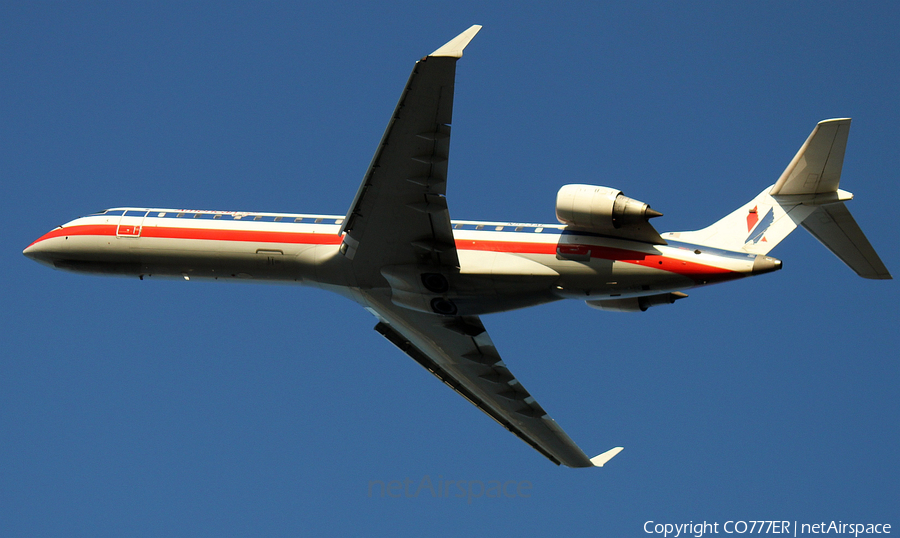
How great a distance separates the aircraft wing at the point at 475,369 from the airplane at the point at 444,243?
5.6 inches

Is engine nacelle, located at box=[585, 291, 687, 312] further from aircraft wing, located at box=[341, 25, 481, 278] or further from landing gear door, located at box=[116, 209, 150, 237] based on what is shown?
landing gear door, located at box=[116, 209, 150, 237]

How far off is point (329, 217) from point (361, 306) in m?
3.52

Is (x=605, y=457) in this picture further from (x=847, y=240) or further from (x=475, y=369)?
(x=847, y=240)

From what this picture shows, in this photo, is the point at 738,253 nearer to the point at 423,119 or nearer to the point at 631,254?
the point at 631,254

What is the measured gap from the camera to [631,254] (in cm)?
2630

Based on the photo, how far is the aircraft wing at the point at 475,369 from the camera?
30.2 meters

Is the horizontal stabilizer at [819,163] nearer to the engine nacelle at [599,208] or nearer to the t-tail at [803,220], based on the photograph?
the t-tail at [803,220]

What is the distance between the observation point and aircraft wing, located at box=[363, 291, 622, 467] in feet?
99.0

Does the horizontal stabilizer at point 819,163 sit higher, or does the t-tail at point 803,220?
the horizontal stabilizer at point 819,163

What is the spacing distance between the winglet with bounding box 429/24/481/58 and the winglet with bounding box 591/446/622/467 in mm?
17993

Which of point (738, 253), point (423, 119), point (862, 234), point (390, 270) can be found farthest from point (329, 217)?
point (862, 234)

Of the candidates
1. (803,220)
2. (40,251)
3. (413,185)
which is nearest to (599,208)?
(413,185)

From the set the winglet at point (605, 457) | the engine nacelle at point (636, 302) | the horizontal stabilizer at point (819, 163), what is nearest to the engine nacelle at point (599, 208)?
the engine nacelle at point (636, 302)

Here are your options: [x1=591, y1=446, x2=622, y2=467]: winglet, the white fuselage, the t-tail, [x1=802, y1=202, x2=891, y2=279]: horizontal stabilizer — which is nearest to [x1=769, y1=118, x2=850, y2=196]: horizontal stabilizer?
the t-tail
